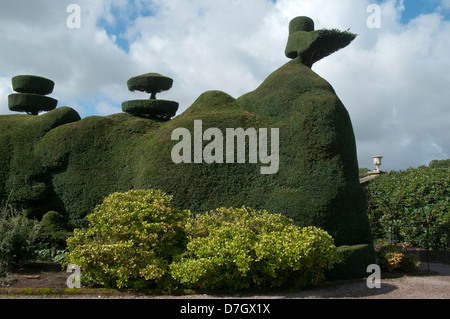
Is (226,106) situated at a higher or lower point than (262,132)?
higher

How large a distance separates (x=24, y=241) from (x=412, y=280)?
→ 938 cm

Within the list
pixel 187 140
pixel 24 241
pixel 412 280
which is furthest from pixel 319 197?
pixel 24 241

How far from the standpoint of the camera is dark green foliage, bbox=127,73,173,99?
44.1 feet

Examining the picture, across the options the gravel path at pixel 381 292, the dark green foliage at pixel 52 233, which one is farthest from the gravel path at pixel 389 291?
the dark green foliage at pixel 52 233

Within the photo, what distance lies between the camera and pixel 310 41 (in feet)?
37.6

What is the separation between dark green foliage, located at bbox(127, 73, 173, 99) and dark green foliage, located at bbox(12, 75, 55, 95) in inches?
134

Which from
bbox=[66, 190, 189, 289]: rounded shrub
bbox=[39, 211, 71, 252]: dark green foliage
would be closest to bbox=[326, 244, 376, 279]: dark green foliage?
bbox=[66, 190, 189, 289]: rounded shrub

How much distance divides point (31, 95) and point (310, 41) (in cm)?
1033

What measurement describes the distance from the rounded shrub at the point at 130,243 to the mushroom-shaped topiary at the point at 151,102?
5046mm

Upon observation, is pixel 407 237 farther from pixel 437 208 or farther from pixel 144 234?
pixel 144 234

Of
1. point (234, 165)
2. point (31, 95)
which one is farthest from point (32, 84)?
point (234, 165)

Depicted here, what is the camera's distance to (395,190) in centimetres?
1338

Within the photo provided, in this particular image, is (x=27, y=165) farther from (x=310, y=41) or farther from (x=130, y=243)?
(x=310, y=41)

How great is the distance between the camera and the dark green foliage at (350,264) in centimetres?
875
